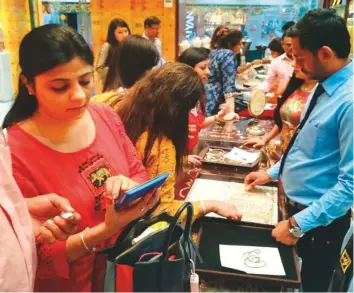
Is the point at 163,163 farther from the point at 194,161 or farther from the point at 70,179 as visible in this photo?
the point at 194,161

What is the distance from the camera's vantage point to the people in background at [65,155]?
3.35ft

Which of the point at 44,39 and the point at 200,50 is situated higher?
the point at 44,39

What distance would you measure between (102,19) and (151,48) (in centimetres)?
364

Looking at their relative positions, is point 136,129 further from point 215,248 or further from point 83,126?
point 215,248

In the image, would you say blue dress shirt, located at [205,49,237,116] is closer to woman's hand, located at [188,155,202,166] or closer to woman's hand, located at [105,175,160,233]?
woman's hand, located at [188,155,202,166]

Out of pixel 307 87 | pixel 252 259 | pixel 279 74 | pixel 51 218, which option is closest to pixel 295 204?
pixel 252 259

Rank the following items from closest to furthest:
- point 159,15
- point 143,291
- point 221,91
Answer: point 143,291 → point 221,91 → point 159,15

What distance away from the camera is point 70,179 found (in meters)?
1.08

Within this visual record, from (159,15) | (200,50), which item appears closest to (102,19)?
(159,15)

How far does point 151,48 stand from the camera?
232 centimetres

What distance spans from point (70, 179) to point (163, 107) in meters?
0.52

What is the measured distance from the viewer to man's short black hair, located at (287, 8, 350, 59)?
56.0 inches

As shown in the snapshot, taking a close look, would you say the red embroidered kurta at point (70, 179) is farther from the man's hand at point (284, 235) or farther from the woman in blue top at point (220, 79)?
the woman in blue top at point (220, 79)

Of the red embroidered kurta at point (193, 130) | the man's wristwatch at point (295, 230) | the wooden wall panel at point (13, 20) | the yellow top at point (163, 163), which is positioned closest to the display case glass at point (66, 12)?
the wooden wall panel at point (13, 20)
